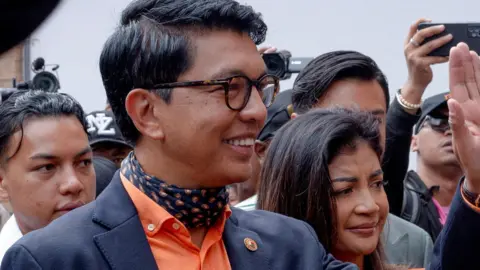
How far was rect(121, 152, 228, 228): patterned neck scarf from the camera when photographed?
1840 mm

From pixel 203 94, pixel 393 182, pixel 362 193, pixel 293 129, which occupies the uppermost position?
pixel 203 94

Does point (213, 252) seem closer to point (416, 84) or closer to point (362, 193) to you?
point (362, 193)

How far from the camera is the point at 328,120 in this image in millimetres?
2814

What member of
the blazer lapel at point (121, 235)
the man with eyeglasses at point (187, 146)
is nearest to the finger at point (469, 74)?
the man with eyeglasses at point (187, 146)

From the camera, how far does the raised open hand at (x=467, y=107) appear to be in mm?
1890

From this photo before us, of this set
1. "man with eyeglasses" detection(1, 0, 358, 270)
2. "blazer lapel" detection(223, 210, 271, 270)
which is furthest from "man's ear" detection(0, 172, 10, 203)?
"blazer lapel" detection(223, 210, 271, 270)

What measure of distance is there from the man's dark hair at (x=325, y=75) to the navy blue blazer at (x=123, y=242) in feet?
5.19

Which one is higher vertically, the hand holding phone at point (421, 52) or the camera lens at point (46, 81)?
the hand holding phone at point (421, 52)

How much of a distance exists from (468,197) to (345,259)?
0.87 metres

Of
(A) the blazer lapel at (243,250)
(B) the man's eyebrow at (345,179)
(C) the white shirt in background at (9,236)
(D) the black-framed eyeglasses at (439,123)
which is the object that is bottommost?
(C) the white shirt in background at (9,236)

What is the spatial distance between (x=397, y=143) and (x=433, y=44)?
494 millimetres

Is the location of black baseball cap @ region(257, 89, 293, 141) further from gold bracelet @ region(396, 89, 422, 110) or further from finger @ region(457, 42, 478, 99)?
finger @ region(457, 42, 478, 99)

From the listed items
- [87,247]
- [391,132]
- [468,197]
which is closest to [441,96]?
[391,132]

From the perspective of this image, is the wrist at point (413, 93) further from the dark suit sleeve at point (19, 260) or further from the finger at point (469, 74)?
the dark suit sleeve at point (19, 260)
